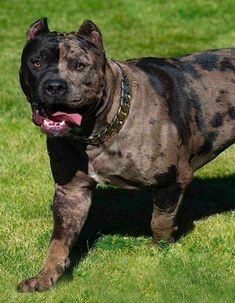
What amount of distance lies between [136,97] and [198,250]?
1.32 meters

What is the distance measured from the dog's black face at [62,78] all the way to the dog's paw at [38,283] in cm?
99

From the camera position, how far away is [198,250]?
6.57 metres

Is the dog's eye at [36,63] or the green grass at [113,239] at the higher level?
the dog's eye at [36,63]

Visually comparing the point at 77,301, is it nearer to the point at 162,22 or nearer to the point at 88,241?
the point at 88,241

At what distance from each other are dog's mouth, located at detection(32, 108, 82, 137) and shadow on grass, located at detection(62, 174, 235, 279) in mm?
1294

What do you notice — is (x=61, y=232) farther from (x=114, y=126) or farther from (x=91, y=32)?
(x=91, y=32)

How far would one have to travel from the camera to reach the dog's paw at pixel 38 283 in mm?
5723

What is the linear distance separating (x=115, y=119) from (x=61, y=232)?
892 millimetres

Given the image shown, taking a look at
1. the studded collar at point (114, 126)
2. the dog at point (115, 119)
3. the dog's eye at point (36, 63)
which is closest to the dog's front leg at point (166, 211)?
the dog at point (115, 119)

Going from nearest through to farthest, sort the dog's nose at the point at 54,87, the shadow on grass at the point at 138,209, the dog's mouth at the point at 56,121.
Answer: the dog's nose at the point at 54,87 → the dog's mouth at the point at 56,121 → the shadow on grass at the point at 138,209

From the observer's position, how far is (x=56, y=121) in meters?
5.59

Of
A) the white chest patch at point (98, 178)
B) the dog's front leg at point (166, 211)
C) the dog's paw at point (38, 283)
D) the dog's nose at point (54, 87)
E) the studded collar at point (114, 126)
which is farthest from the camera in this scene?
the dog's front leg at point (166, 211)

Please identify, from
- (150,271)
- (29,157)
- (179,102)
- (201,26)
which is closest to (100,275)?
(150,271)

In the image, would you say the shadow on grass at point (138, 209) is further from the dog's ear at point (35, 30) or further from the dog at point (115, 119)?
the dog's ear at point (35, 30)
